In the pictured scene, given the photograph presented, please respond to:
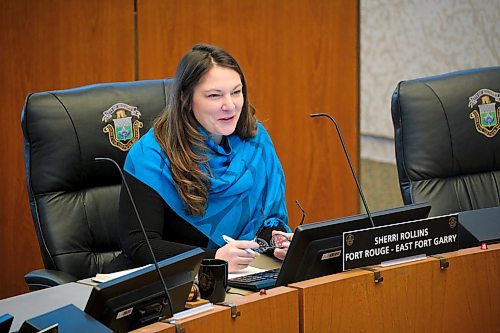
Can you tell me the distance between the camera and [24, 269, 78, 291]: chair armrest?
2520mm

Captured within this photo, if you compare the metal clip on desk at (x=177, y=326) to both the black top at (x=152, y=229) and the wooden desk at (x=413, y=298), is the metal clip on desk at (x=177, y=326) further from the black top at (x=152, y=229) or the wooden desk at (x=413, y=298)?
the black top at (x=152, y=229)

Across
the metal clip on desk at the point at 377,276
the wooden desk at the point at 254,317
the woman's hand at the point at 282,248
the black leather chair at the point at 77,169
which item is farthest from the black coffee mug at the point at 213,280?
the black leather chair at the point at 77,169

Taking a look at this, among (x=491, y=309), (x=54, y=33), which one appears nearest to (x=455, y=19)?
(x=54, y=33)

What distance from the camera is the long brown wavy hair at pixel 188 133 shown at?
2.60 metres

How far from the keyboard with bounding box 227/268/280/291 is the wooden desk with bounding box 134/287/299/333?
0.55 ft

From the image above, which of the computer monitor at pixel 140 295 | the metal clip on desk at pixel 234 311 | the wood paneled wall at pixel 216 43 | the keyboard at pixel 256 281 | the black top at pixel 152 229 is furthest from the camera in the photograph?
the wood paneled wall at pixel 216 43

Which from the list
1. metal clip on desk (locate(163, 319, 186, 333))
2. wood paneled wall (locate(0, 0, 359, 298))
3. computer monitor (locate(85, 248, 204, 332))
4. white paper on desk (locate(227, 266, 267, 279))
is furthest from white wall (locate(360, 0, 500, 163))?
metal clip on desk (locate(163, 319, 186, 333))

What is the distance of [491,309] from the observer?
2084 millimetres

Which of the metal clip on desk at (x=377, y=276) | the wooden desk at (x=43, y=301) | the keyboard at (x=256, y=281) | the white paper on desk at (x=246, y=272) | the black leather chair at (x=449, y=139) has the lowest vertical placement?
the wooden desk at (x=43, y=301)

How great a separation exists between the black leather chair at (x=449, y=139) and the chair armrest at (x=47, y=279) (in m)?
1.14

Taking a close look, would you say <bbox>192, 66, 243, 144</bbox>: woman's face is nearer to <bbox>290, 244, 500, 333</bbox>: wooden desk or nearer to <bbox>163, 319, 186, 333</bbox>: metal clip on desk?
<bbox>290, 244, 500, 333</bbox>: wooden desk

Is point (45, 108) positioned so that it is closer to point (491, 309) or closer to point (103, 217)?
point (103, 217)

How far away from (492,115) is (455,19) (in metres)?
1.43

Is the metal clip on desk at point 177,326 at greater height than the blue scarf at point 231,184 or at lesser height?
lesser
